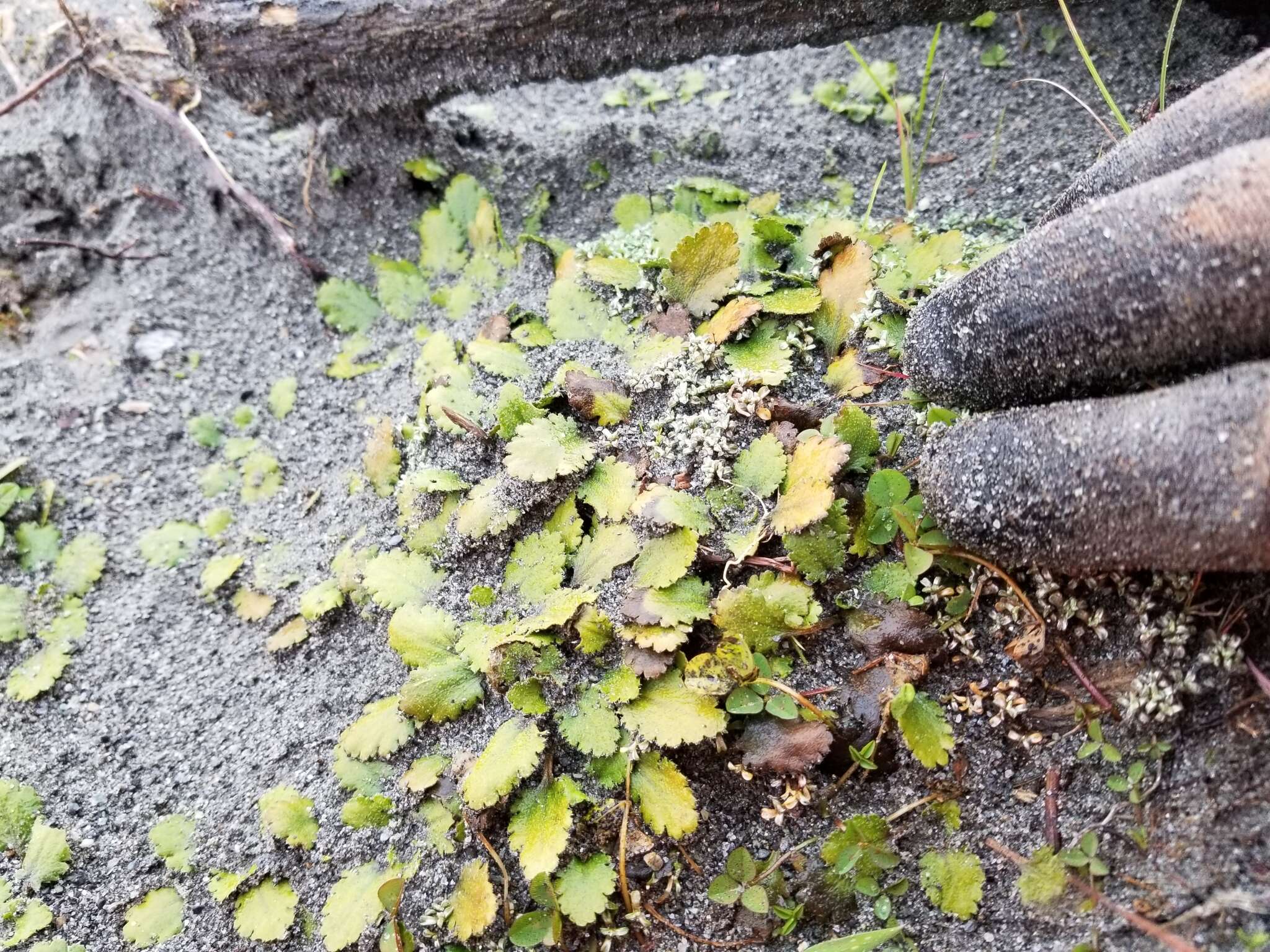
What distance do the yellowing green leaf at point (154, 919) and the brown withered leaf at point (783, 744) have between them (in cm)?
126

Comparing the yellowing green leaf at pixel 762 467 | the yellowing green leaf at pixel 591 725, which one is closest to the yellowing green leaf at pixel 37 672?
the yellowing green leaf at pixel 591 725

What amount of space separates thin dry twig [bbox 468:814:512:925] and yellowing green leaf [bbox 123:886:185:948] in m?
0.71

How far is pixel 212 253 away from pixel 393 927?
2351mm

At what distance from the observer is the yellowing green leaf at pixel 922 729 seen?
1.53m

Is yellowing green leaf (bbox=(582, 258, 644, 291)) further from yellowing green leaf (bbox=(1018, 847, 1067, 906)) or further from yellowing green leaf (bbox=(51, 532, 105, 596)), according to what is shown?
yellowing green leaf (bbox=(51, 532, 105, 596))

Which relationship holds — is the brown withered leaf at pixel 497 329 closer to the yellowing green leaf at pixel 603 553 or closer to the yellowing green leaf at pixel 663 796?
the yellowing green leaf at pixel 603 553

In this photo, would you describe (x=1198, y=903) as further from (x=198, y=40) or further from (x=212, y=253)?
(x=212, y=253)

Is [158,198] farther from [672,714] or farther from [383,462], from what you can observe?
[672,714]

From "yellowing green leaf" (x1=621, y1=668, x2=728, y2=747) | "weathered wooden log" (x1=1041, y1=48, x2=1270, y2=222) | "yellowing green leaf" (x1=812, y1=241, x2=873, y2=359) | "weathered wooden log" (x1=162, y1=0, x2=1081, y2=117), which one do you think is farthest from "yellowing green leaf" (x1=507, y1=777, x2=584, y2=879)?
"weathered wooden log" (x1=162, y1=0, x2=1081, y2=117)

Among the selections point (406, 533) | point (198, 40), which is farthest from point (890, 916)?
point (198, 40)

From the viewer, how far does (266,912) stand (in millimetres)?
1761

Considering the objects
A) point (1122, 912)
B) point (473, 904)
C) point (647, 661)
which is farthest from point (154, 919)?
point (1122, 912)

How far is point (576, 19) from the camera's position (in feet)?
7.63

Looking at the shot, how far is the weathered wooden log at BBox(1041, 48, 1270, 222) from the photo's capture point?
4.45 feet
